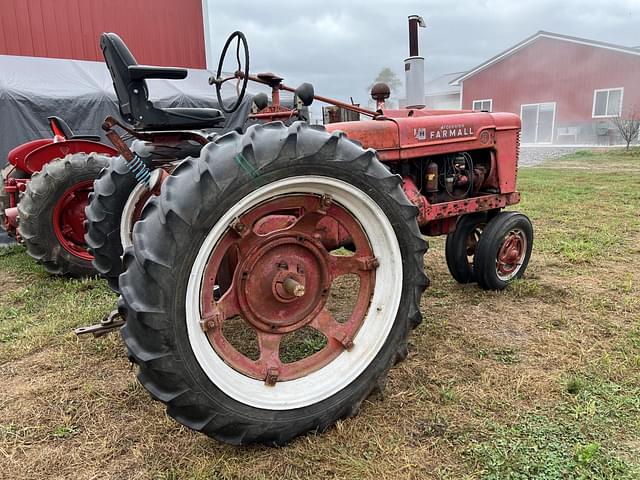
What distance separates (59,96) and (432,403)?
669 cm

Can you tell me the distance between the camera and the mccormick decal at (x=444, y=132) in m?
3.01

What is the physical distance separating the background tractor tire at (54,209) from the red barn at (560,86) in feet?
76.0

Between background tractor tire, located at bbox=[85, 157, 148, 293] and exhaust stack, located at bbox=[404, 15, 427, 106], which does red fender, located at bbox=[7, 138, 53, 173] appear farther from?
exhaust stack, located at bbox=[404, 15, 427, 106]

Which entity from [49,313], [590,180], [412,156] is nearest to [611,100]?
[590,180]

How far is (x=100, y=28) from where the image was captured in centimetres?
917

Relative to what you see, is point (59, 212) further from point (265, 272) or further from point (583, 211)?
point (583, 211)

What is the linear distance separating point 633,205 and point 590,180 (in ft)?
10.7

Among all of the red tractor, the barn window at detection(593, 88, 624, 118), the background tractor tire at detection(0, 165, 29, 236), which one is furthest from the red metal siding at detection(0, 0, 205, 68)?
the barn window at detection(593, 88, 624, 118)

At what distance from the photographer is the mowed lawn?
1752mm

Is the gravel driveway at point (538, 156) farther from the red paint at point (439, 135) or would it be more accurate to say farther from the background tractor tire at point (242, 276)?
the background tractor tire at point (242, 276)

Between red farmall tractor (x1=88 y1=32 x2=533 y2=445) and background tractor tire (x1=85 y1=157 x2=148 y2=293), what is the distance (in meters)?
0.03

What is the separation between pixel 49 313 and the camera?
11.0ft

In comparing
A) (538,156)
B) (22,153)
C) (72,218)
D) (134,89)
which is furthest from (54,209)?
(538,156)

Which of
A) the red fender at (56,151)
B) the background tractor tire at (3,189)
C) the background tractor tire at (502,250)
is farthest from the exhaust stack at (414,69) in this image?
the background tractor tire at (3,189)
